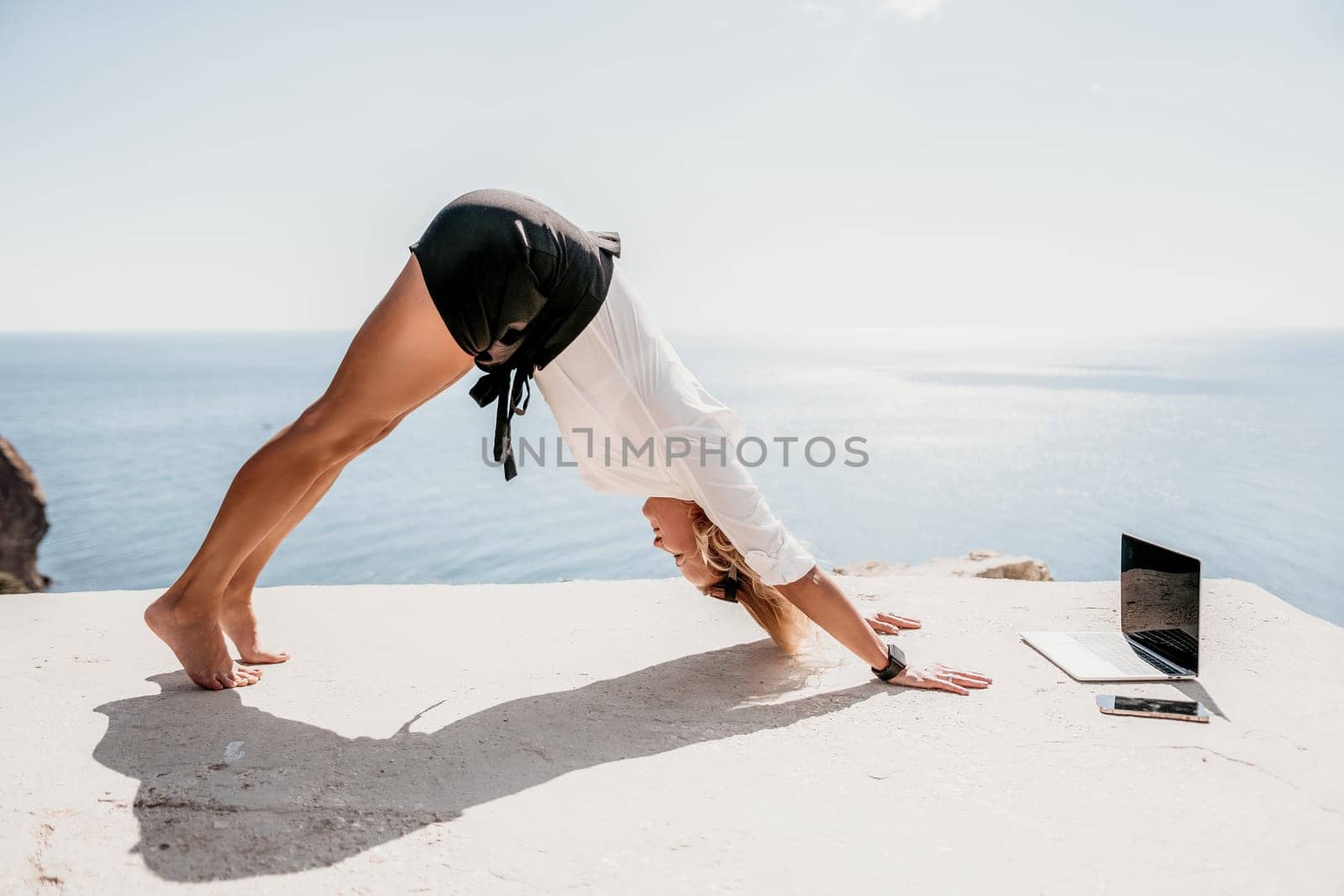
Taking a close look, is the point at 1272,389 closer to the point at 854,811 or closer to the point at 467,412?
the point at 467,412

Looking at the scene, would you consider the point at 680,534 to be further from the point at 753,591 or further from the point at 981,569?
the point at 981,569

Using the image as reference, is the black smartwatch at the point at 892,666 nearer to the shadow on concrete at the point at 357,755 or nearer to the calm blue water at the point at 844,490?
the shadow on concrete at the point at 357,755

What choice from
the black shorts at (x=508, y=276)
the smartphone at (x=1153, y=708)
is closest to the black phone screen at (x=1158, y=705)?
the smartphone at (x=1153, y=708)

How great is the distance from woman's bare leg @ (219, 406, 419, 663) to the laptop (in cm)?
227

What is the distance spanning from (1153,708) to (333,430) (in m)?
2.30

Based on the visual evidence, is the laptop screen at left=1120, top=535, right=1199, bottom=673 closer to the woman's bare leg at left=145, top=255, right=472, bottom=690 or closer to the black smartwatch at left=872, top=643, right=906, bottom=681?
the black smartwatch at left=872, top=643, right=906, bottom=681

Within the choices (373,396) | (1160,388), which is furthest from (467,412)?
(373,396)

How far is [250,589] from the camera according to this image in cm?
263

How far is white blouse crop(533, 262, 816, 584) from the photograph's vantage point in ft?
7.13

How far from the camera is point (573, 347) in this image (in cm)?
214

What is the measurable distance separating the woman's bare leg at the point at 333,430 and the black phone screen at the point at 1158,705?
6.54ft

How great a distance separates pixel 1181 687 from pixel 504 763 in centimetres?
202

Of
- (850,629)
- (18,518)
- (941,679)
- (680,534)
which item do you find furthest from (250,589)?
(18,518)

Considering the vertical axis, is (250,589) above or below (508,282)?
below
